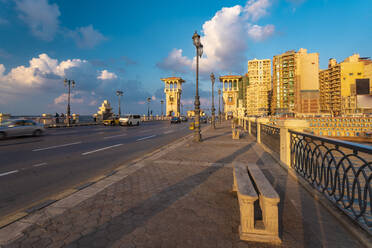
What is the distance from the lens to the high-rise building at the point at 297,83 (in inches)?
4031

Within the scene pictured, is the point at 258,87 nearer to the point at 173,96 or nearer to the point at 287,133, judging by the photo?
the point at 173,96

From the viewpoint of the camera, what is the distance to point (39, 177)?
5.25 metres

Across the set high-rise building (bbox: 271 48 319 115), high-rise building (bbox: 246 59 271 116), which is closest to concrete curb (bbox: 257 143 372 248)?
high-rise building (bbox: 271 48 319 115)

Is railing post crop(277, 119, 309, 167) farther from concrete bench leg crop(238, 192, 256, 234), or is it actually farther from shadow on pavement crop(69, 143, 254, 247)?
concrete bench leg crop(238, 192, 256, 234)

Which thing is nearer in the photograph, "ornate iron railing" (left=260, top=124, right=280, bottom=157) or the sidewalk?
the sidewalk

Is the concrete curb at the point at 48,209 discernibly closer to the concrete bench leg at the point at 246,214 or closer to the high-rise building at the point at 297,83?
the concrete bench leg at the point at 246,214

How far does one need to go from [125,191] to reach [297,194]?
3733mm

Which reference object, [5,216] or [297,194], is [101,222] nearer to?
[5,216]

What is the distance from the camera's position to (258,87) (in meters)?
133

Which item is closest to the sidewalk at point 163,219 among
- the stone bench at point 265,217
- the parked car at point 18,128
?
the stone bench at point 265,217

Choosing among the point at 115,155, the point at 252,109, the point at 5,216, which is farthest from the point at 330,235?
the point at 252,109

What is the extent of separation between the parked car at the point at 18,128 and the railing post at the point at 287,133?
18405 millimetres

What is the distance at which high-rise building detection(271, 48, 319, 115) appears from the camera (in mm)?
102375

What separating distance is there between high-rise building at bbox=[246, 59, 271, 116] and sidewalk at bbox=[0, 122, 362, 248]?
432 ft
